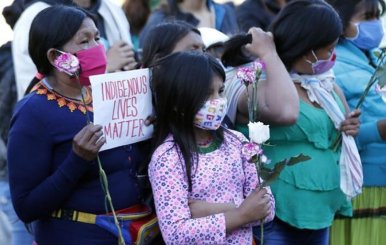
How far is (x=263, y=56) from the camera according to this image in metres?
3.38

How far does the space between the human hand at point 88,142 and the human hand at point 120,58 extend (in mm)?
979

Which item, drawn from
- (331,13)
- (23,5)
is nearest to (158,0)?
(23,5)

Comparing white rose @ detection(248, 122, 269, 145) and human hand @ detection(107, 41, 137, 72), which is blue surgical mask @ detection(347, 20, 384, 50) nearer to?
human hand @ detection(107, 41, 137, 72)

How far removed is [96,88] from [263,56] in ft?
3.11

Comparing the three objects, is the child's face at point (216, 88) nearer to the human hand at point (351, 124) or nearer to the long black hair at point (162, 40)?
the long black hair at point (162, 40)

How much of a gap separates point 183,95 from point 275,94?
649 millimetres

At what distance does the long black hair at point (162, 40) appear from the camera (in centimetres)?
328

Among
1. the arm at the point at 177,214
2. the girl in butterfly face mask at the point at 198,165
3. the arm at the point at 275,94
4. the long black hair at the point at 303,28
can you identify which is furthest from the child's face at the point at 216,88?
the long black hair at the point at 303,28

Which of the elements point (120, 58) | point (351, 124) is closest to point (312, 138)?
point (351, 124)

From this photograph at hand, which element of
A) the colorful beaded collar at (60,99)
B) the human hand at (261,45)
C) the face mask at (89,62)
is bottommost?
the human hand at (261,45)

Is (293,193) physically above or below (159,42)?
below

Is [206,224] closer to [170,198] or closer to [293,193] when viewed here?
[170,198]

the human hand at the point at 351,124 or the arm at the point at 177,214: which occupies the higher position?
the arm at the point at 177,214

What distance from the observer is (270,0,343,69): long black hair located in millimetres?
3428
